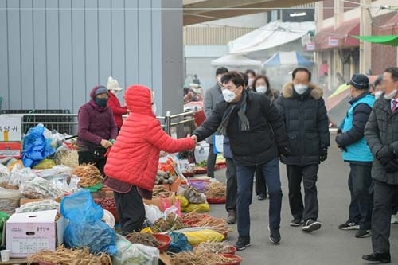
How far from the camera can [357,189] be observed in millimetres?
10250

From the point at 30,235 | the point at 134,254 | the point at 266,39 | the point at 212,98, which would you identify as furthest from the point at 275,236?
the point at 266,39

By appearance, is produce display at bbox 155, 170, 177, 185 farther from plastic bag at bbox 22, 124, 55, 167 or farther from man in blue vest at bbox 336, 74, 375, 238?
man in blue vest at bbox 336, 74, 375, 238

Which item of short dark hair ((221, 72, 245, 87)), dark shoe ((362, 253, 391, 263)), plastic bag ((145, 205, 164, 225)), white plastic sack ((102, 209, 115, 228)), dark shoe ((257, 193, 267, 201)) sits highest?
short dark hair ((221, 72, 245, 87))

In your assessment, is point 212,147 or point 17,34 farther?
point 17,34

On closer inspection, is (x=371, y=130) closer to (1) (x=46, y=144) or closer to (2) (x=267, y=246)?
(2) (x=267, y=246)

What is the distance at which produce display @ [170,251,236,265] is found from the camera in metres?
8.35

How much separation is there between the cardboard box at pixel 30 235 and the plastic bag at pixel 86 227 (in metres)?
0.21

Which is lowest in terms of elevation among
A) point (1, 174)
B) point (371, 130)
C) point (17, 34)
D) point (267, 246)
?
point (267, 246)

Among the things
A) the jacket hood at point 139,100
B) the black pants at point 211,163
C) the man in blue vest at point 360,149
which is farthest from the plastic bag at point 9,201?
the black pants at point 211,163

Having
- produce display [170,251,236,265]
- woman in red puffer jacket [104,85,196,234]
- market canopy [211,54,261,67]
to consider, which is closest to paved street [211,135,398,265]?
produce display [170,251,236,265]

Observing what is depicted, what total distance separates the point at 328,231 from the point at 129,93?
10.7 ft

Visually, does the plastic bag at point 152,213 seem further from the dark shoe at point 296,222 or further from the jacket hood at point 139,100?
the dark shoe at point 296,222

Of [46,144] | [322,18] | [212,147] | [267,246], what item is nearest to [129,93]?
[267,246]

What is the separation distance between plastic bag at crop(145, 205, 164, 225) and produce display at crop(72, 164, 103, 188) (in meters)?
1.23
